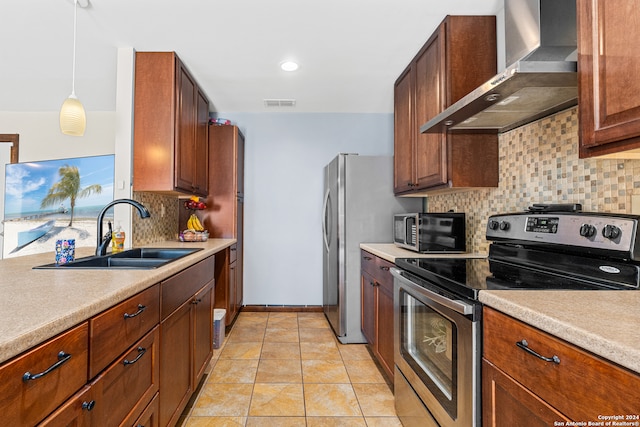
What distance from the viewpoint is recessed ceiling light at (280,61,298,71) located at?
277cm

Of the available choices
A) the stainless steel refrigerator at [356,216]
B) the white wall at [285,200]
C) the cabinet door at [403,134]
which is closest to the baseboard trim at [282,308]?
the white wall at [285,200]

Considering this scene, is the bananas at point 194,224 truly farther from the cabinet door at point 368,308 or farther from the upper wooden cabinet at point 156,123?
the cabinet door at point 368,308

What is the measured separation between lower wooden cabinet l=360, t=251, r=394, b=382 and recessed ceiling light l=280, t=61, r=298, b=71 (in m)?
1.69

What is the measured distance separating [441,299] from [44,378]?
121 cm

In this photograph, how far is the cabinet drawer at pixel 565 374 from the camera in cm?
64

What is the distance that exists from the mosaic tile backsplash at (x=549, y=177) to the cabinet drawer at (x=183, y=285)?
1853 millimetres

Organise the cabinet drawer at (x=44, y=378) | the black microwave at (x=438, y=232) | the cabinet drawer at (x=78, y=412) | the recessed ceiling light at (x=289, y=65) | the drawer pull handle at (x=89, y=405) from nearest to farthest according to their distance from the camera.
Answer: the cabinet drawer at (x=44, y=378)
the cabinet drawer at (x=78, y=412)
the drawer pull handle at (x=89, y=405)
the black microwave at (x=438, y=232)
the recessed ceiling light at (x=289, y=65)

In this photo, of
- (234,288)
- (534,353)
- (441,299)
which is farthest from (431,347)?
(234,288)

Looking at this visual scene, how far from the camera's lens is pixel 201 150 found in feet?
10.6

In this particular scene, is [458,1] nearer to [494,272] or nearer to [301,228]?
[494,272]

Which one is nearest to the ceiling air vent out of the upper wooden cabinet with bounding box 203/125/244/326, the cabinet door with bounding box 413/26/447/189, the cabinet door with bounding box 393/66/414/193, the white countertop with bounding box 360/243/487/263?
the upper wooden cabinet with bounding box 203/125/244/326

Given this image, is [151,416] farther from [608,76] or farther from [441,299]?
[608,76]

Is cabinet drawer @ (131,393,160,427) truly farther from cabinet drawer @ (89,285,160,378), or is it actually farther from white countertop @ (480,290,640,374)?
white countertop @ (480,290,640,374)

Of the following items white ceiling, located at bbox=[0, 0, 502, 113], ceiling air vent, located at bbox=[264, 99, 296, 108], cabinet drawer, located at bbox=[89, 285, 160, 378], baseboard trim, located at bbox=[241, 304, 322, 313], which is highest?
ceiling air vent, located at bbox=[264, 99, 296, 108]
